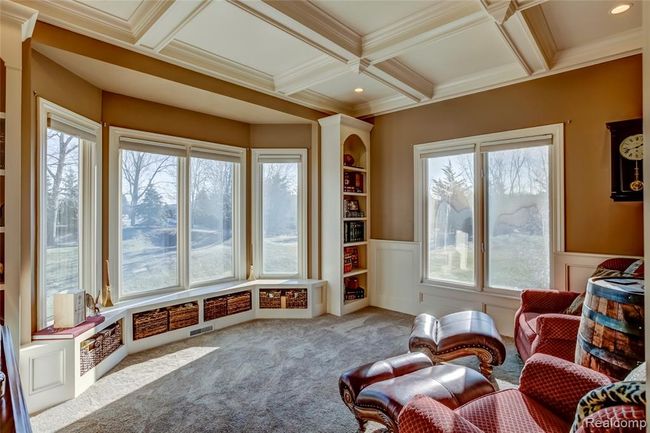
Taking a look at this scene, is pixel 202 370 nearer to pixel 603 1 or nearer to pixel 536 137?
pixel 536 137

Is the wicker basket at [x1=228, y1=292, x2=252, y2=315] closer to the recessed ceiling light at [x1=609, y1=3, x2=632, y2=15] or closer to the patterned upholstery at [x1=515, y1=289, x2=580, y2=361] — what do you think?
the patterned upholstery at [x1=515, y1=289, x2=580, y2=361]

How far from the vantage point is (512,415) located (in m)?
1.40

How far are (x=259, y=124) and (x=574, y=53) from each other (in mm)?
3599

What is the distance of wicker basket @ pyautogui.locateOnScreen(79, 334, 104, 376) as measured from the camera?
2.49 m

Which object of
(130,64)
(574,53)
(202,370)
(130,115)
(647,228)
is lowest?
(202,370)

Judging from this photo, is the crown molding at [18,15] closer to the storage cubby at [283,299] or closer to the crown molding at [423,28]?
the crown molding at [423,28]

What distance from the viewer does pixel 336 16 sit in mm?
2561

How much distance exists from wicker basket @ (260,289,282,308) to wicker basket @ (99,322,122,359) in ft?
5.35

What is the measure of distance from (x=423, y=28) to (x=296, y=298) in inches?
128

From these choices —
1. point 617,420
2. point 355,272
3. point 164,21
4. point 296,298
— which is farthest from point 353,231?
point 617,420

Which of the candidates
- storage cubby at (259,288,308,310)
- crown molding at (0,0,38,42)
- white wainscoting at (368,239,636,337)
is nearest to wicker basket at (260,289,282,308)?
storage cubby at (259,288,308,310)

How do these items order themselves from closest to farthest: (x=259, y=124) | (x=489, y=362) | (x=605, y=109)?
(x=489, y=362)
(x=605, y=109)
(x=259, y=124)

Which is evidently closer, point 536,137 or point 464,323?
point 464,323

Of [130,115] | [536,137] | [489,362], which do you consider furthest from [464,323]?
[130,115]
